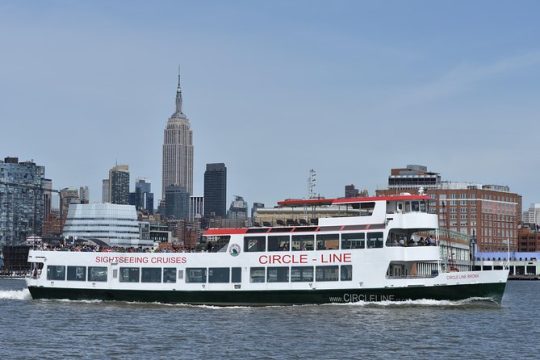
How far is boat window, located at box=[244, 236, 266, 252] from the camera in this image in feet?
220

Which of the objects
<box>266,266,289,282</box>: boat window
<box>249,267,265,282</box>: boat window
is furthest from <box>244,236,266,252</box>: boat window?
<box>266,266,289,282</box>: boat window

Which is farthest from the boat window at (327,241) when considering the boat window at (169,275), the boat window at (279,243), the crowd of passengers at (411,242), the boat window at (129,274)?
the boat window at (129,274)

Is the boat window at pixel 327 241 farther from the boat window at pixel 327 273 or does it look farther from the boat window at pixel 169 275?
the boat window at pixel 169 275

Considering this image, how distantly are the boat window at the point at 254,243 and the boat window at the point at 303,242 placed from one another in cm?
206

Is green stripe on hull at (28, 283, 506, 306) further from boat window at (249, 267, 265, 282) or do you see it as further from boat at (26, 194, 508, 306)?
boat window at (249, 267, 265, 282)

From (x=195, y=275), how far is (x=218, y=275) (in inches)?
66.2

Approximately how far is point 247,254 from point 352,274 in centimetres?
705

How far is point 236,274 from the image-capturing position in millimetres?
67062

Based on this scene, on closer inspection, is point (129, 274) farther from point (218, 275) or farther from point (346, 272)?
point (346, 272)

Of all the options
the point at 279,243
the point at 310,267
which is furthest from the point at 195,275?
the point at 310,267

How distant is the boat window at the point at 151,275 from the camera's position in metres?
69.2

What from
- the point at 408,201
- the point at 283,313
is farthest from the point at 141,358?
the point at 408,201

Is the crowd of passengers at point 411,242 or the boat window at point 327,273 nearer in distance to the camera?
the crowd of passengers at point 411,242

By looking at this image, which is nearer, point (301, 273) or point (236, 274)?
point (301, 273)
